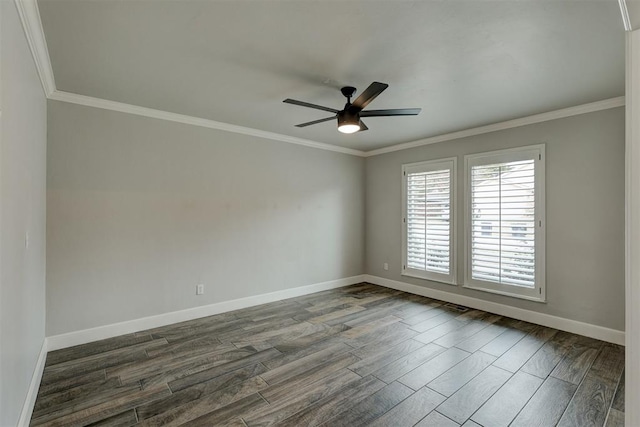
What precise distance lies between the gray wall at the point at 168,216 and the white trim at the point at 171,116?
0.06 metres

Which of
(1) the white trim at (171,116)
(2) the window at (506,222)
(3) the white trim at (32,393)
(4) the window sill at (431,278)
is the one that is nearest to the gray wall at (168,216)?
(1) the white trim at (171,116)

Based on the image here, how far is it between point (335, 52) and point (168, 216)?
9.07 ft

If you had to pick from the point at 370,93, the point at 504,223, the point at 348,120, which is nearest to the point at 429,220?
the point at 504,223

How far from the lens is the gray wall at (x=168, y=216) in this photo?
3197 mm

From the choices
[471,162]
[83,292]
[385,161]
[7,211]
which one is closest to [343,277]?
[385,161]

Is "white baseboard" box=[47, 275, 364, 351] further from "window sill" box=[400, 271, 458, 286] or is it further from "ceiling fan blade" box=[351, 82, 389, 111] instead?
"ceiling fan blade" box=[351, 82, 389, 111]

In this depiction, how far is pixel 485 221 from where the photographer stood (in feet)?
13.9

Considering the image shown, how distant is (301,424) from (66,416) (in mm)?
1624

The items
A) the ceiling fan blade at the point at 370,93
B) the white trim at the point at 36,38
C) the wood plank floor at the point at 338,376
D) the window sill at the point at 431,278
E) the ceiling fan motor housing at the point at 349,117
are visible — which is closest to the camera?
the white trim at the point at 36,38

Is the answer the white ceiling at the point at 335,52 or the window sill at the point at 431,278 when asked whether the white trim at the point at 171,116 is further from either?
the window sill at the point at 431,278
